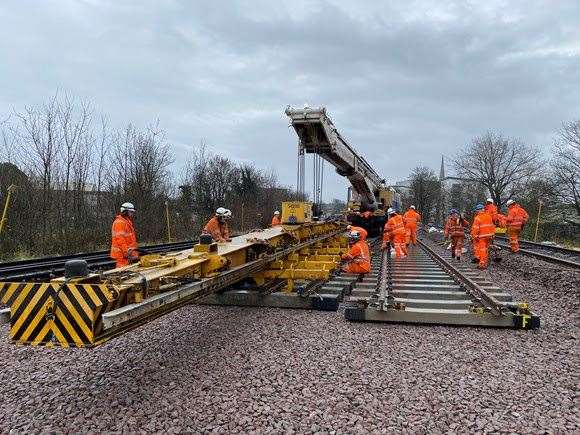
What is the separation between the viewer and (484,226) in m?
10.9

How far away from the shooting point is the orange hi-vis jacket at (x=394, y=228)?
12.3 meters

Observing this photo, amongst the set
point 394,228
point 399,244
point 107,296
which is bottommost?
point 399,244

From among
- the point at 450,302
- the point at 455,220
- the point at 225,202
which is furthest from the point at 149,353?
the point at 225,202

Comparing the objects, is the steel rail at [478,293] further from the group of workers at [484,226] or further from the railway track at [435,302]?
the group of workers at [484,226]

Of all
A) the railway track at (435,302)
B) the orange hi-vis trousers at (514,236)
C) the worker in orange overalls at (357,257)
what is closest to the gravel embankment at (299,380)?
the railway track at (435,302)

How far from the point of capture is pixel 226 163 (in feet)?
141

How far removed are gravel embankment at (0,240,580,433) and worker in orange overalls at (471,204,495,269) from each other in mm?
5132

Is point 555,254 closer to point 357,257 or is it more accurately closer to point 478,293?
point 478,293

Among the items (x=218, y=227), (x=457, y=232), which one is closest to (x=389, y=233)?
(x=457, y=232)

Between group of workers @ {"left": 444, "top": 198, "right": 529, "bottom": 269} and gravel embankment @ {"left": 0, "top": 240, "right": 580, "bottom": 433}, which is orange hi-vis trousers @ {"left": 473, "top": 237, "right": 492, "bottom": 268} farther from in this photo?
gravel embankment @ {"left": 0, "top": 240, "right": 580, "bottom": 433}

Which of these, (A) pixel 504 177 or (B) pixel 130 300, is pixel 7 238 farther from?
(A) pixel 504 177

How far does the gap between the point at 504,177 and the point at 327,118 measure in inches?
2080

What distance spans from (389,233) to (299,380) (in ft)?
30.7

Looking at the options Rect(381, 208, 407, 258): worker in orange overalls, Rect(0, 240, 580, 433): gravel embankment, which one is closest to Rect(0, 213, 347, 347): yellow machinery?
Rect(0, 240, 580, 433): gravel embankment
